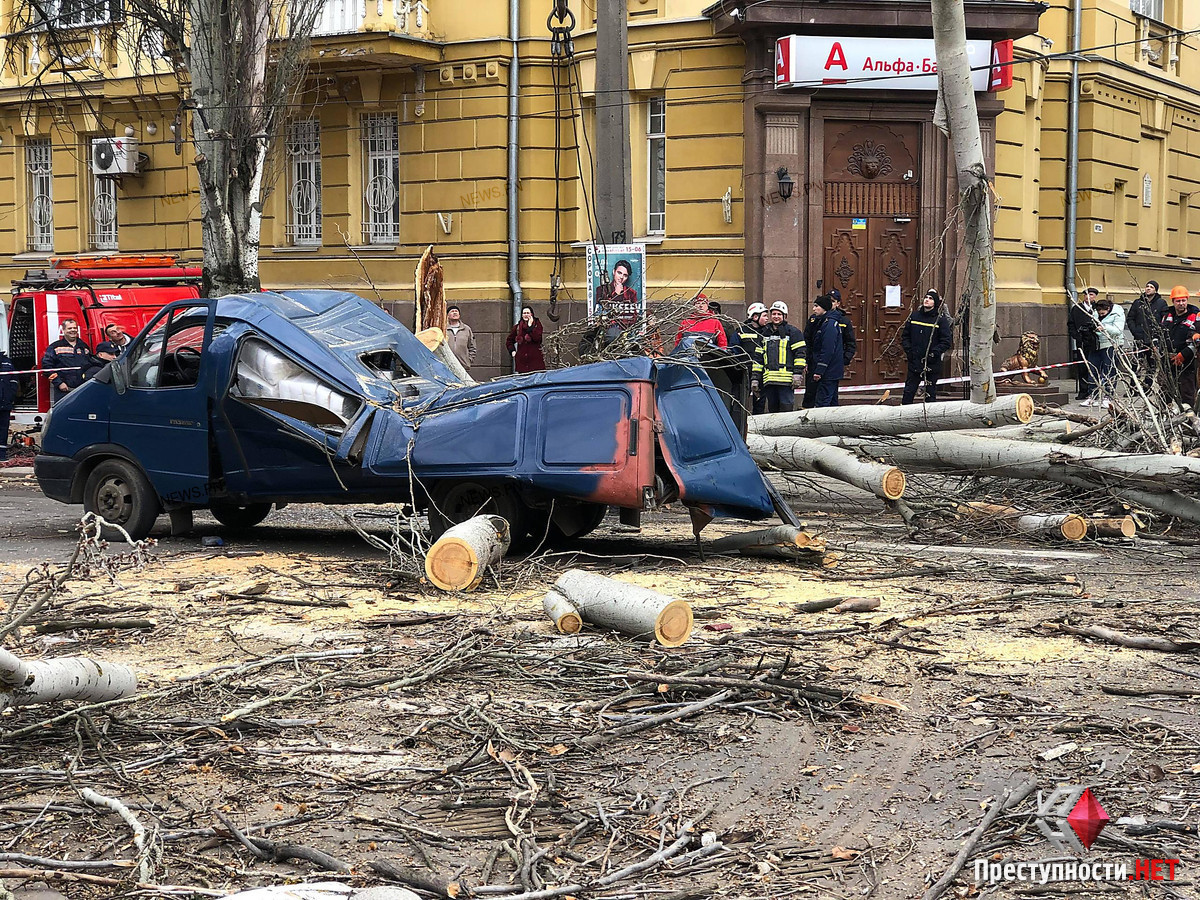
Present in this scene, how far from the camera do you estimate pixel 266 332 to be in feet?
33.8

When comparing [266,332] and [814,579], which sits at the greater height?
[266,332]

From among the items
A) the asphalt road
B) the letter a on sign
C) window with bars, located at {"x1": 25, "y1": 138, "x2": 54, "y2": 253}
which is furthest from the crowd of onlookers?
window with bars, located at {"x1": 25, "y1": 138, "x2": 54, "y2": 253}

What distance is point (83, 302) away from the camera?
21.2 m

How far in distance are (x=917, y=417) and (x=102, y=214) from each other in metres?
22.1

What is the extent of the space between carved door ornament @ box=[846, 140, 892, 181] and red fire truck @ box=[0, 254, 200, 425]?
10.4 m

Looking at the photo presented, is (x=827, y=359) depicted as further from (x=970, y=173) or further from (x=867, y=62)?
(x=867, y=62)

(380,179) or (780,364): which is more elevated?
(380,179)

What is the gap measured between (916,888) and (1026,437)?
819 cm

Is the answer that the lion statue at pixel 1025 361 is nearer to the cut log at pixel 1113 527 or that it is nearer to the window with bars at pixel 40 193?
the cut log at pixel 1113 527

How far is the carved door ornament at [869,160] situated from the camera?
21984mm

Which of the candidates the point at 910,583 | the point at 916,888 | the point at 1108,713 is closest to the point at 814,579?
the point at 910,583

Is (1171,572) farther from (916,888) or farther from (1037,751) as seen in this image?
(916,888)

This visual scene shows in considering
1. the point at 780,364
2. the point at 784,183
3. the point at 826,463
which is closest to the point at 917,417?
the point at 826,463

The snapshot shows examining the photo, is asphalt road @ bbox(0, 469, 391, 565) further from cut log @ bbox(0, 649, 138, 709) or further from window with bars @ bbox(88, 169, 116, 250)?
window with bars @ bbox(88, 169, 116, 250)
